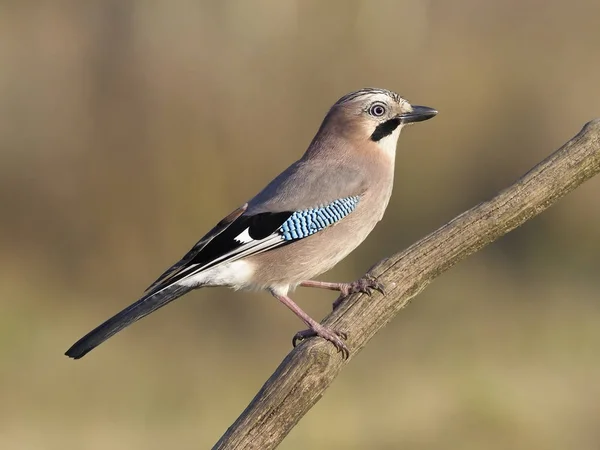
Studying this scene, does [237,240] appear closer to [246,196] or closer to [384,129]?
[384,129]

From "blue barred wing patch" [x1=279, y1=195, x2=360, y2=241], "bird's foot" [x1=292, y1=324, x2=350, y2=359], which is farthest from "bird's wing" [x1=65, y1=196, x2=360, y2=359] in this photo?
"bird's foot" [x1=292, y1=324, x2=350, y2=359]

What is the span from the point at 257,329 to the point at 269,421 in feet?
13.3

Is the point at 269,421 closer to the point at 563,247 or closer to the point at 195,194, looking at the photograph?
the point at 195,194

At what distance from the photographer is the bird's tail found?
10.2 ft

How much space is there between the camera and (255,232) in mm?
3539

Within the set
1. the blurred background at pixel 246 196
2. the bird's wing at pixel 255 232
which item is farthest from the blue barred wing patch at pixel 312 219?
the blurred background at pixel 246 196

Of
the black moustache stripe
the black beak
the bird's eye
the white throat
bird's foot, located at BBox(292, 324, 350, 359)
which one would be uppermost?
the bird's eye

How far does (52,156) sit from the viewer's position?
253 inches

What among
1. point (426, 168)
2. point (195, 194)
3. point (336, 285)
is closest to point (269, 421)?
point (336, 285)

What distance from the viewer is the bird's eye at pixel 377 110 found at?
3768mm

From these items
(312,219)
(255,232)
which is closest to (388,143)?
(312,219)

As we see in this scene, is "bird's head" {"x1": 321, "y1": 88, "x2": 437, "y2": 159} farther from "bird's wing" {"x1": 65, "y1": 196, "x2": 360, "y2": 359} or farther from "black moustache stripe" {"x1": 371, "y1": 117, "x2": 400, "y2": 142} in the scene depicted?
"bird's wing" {"x1": 65, "y1": 196, "x2": 360, "y2": 359}

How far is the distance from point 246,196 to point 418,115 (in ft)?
9.09

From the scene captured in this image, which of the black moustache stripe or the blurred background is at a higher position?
the blurred background
